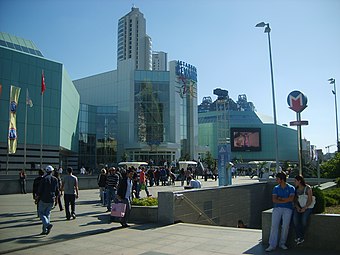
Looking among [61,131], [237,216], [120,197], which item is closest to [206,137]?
[61,131]

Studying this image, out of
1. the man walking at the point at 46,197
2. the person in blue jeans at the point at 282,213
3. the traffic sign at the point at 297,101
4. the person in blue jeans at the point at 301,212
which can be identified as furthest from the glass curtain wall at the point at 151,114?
the person in blue jeans at the point at 301,212

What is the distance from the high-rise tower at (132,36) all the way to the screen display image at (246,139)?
52.0 meters

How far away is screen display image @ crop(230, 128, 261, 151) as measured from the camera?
344ft

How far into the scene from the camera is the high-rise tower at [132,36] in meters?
140

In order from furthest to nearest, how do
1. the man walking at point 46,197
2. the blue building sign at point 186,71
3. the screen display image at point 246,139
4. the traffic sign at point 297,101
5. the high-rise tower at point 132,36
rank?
the high-rise tower at point 132,36
the screen display image at point 246,139
the blue building sign at point 186,71
the traffic sign at point 297,101
the man walking at point 46,197

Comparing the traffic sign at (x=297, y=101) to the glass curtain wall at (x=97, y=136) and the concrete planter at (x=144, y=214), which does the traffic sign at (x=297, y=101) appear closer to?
Answer: the concrete planter at (x=144, y=214)

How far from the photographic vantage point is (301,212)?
737 cm

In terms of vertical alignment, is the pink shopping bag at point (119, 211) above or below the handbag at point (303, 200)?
below

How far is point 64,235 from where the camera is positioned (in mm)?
8844

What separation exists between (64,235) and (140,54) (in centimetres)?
13458

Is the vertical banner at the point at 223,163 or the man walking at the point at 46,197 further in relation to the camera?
the vertical banner at the point at 223,163

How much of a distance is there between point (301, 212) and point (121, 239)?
14.0 feet

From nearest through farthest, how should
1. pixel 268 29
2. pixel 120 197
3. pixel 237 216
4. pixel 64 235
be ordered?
pixel 64 235, pixel 120 197, pixel 237 216, pixel 268 29

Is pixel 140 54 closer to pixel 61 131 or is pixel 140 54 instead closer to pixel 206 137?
pixel 206 137
